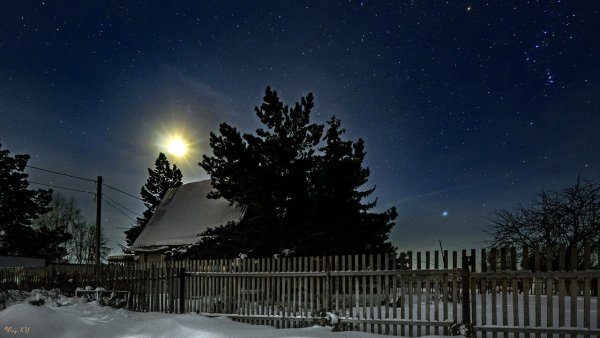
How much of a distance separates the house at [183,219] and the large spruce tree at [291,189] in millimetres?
4457

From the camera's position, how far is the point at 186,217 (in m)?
→ 30.2

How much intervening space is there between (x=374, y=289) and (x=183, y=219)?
22.1 m

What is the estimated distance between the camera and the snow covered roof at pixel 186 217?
2759cm

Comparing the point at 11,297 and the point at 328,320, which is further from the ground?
the point at 328,320

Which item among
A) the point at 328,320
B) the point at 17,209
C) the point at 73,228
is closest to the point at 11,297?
the point at 328,320

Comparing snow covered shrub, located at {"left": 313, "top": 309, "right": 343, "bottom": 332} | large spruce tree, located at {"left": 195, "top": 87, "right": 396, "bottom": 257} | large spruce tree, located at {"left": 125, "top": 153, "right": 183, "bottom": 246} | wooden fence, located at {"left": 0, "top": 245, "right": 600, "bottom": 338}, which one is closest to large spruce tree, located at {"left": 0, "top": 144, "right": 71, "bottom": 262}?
large spruce tree, located at {"left": 125, "top": 153, "right": 183, "bottom": 246}

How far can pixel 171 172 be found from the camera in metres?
51.2

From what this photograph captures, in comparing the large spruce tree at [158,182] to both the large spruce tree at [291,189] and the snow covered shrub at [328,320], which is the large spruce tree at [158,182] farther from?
the snow covered shrub at [328,320]

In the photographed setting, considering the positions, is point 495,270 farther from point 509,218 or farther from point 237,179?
point 509,218

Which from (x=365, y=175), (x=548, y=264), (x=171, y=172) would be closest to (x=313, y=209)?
(x=365, y=175)

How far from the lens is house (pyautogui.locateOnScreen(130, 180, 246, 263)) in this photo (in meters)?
27.6

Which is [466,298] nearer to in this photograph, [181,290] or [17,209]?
[181,290]

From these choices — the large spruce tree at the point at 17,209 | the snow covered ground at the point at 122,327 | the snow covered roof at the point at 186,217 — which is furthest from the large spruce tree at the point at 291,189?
the large spruce tree at the point at 17,209

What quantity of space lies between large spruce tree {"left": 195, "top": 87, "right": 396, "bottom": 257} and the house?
446 cm
